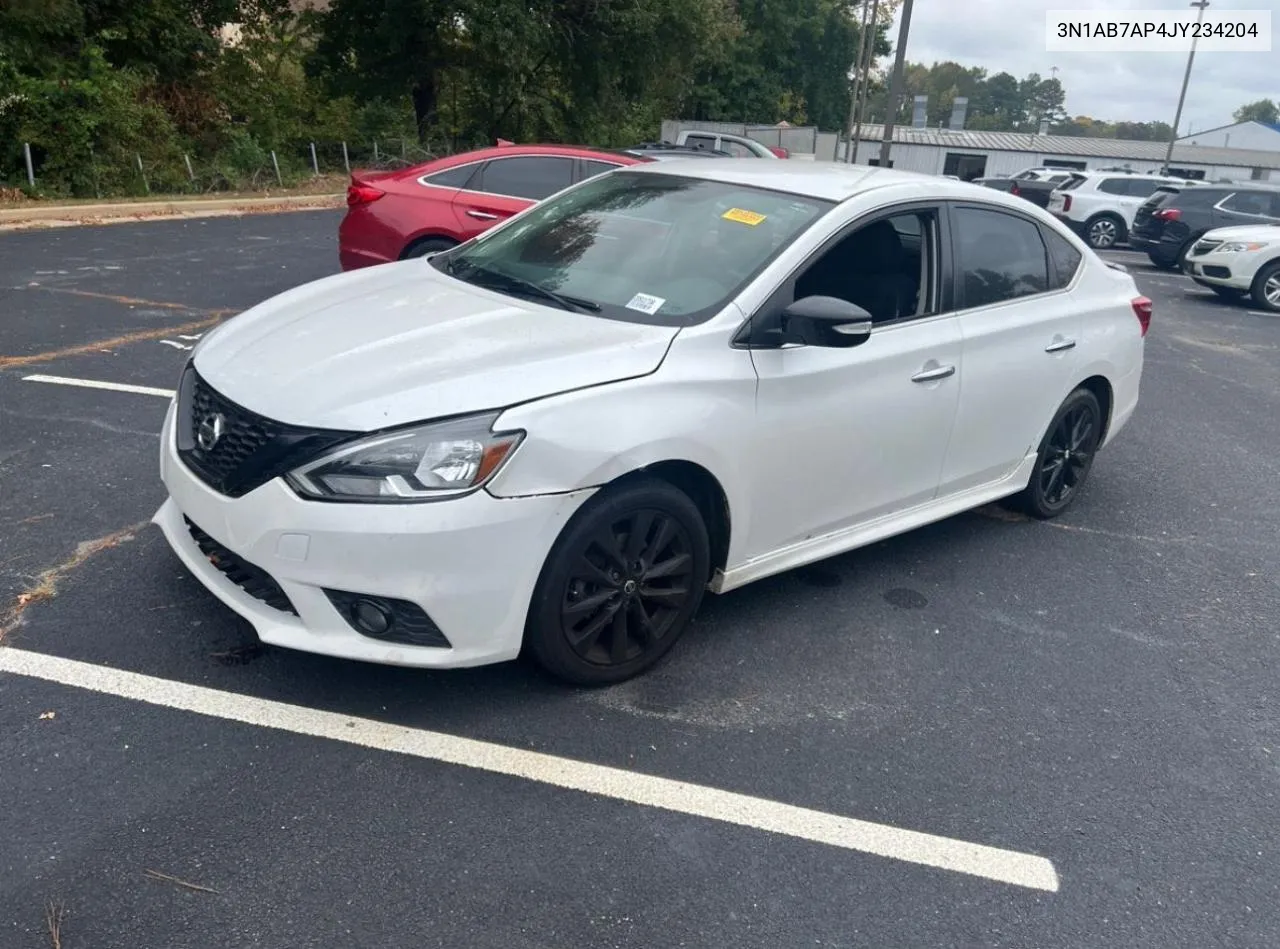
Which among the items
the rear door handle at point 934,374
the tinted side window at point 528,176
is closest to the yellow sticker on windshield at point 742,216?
the rear door handle at point 934,374

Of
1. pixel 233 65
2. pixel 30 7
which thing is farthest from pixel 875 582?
pixel 233 65

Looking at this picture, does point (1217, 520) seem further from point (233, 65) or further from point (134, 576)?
point (233, 65)

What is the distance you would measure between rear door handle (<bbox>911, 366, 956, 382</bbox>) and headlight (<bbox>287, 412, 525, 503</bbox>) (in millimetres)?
1971

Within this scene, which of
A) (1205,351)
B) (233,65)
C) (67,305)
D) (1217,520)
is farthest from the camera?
(233,65)

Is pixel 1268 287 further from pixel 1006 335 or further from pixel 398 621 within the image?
pixel 398 621

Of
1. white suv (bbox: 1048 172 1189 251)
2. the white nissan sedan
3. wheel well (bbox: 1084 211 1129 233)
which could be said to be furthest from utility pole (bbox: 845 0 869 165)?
the white nissan sedan

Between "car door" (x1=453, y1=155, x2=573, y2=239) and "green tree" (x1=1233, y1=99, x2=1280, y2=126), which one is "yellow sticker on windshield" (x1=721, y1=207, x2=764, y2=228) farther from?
"green tree" (x1=1233, y1=99, x2=1280, y2=126)

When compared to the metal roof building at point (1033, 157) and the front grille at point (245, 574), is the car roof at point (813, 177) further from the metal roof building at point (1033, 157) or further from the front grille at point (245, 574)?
the metal roof building at point (1033, 157)

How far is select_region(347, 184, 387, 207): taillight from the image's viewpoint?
28.4 feet

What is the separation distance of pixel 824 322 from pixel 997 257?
1.64 m

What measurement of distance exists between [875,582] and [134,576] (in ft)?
9.94

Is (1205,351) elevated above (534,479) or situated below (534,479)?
below

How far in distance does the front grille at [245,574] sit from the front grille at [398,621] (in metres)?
0.17

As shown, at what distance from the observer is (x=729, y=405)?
354 cm
